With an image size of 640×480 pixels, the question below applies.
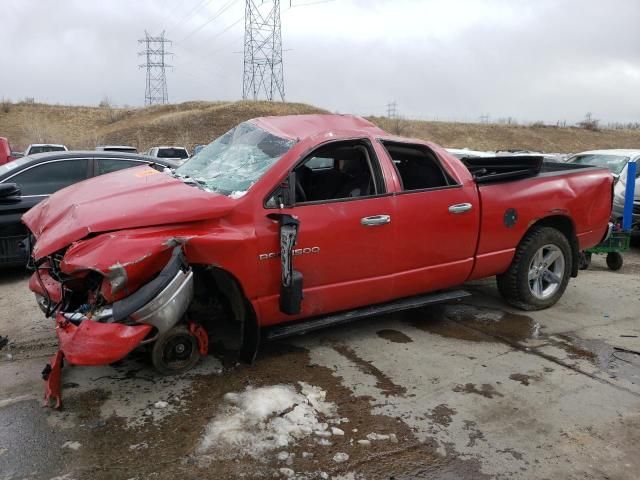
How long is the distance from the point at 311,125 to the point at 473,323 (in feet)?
7.88

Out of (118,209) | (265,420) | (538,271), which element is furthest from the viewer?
(538,271)

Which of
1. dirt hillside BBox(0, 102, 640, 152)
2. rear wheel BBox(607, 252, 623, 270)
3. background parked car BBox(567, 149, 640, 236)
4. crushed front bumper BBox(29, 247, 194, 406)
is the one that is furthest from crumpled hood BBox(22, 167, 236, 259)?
dirt hillside BBox(0, 102, 640, 152)

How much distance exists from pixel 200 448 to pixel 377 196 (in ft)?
7.47

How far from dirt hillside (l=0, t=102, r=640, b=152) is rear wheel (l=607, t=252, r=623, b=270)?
1623 inches

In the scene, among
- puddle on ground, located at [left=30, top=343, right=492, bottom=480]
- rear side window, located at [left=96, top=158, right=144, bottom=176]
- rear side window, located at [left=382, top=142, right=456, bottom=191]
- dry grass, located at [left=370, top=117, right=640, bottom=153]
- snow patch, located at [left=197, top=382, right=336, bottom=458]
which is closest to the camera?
puddle on ground, located at [left=30, top=343, right=492, bottom=480]

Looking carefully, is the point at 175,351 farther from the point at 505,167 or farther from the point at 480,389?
the point at 505,167

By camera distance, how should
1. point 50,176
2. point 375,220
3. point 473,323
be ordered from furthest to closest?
1. point 50,176
2. point 473,323
3. point 375,220

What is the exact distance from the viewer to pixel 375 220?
421 centimetres

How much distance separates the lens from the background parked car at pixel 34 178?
6.05 metres

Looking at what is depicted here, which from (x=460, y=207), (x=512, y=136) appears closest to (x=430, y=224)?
(x=460, y=207)

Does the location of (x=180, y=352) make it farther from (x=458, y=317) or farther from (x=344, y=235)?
(x=458, y=317)

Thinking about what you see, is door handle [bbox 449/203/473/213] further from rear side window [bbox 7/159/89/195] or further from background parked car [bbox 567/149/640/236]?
rear side window [bbox 7/159/89/195]

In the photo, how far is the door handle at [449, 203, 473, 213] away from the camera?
4617mm

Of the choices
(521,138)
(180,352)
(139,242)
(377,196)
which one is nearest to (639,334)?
(377,196)
